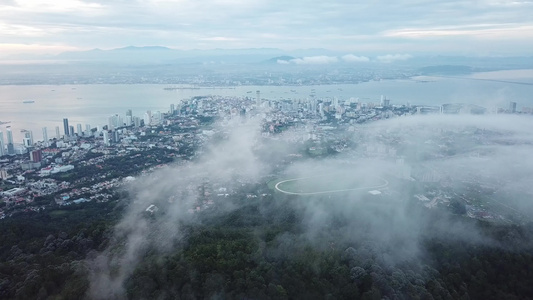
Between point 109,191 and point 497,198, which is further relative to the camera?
point 109,191

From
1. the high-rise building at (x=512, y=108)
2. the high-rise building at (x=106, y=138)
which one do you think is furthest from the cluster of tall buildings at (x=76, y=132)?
the high-rise building at (x=512, y=108)

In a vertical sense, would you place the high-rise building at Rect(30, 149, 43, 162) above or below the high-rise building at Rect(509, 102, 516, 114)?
below

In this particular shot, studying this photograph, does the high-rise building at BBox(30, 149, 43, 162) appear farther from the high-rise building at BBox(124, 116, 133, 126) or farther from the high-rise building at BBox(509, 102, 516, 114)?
the high-rise building at BBox(509, 102, 516, 114)

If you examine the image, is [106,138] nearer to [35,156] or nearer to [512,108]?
[35,156]

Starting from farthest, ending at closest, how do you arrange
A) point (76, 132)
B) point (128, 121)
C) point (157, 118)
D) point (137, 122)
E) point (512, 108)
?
point (128, 121) → point (157, 118) → point (137, 122) → point (76, 132) → point (512, 108)

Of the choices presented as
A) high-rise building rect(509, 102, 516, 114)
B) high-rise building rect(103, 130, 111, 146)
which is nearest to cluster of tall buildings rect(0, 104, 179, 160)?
high-rise building rect(103, 130, 111, 146)

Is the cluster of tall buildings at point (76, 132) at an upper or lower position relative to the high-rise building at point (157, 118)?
lower

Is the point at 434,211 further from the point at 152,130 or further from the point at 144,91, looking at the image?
the point at 144,91

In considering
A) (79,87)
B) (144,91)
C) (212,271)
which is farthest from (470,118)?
(79,87)

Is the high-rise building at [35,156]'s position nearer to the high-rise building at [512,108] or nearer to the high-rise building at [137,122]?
the high-rise building at [137,122]

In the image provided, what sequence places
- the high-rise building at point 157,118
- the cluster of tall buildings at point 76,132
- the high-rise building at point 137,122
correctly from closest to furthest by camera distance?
1. the cluster of tall buildings at point 76,132
2. the high-rise building at point 137,122
3. the high-rise building at point 157,118

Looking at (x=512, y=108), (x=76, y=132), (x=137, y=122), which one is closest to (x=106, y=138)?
(x=76, y=132)
